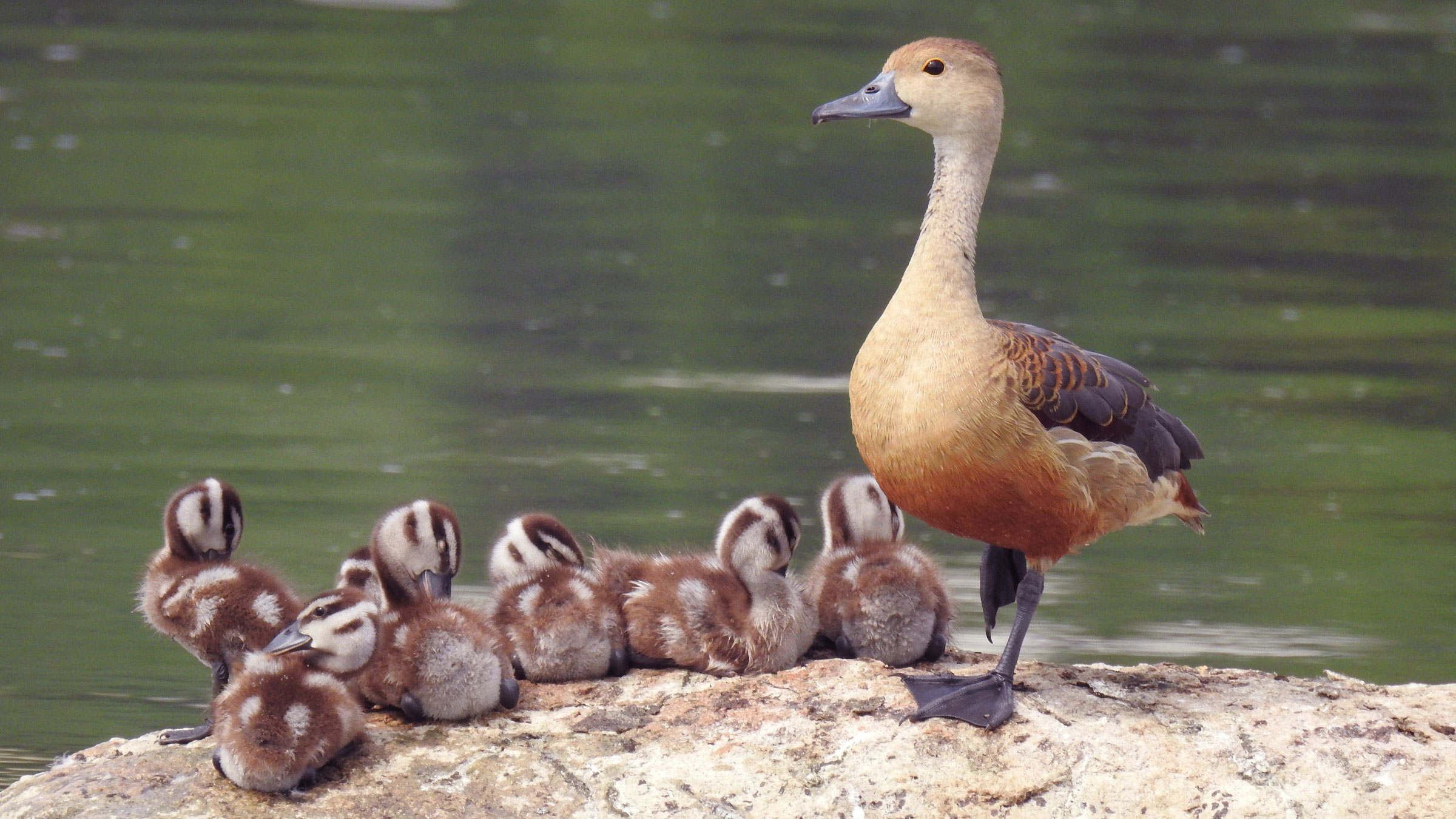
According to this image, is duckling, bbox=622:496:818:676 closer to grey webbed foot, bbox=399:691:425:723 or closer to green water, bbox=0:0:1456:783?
grey webbed foot, bbox=399:691:425:723

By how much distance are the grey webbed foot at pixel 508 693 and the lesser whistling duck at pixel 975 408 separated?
1183 mm

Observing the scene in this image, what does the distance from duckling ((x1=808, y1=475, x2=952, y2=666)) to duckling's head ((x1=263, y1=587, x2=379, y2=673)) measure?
1.56m

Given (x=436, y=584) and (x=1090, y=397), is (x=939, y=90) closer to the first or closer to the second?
(x=1090, y=397)

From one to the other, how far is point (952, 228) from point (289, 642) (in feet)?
7.62

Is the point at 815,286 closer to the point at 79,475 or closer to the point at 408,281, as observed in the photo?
the point at 408,281

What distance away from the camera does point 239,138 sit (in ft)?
61.1

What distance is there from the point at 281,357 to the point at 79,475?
2602 millimetres

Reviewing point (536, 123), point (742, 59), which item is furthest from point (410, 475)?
point (742, 59)

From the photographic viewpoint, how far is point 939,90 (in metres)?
6.38

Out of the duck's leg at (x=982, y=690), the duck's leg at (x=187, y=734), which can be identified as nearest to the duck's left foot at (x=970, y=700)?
the duck's leg at (x=982, y=690)

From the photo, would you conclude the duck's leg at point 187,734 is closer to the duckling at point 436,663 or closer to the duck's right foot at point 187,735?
the duck's right foot at point 187,735

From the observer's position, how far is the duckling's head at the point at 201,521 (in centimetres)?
657

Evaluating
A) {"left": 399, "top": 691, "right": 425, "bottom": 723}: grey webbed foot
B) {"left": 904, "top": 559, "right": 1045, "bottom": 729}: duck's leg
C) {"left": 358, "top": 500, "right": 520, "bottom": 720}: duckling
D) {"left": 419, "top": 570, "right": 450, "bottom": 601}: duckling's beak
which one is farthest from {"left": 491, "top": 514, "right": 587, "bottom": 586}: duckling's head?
{"left": 904, "top": 559, "right": 1045, "bottom": 729}: duck's leg

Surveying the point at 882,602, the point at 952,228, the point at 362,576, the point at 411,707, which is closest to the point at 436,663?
the point at 411,707
